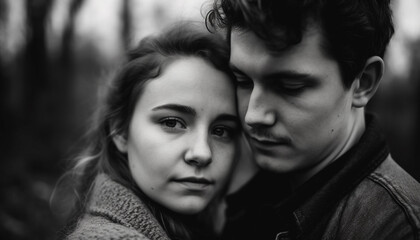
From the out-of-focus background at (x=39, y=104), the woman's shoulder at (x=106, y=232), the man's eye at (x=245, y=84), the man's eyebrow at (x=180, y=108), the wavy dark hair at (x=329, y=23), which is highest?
the wavy dark hair at (x=329, y=23)

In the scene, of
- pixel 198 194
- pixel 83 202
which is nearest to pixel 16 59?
pixel 83 202

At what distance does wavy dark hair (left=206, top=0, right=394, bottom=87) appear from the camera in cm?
175

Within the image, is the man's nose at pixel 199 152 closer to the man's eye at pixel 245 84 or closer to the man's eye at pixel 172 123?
the man's eye at pixel 172 123

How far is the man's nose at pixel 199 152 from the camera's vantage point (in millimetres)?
2090

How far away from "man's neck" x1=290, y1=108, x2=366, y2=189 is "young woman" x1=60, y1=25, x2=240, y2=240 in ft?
1.32

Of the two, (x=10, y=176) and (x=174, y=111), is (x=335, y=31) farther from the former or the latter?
(x=10, y=176)

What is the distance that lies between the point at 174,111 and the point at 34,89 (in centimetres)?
911

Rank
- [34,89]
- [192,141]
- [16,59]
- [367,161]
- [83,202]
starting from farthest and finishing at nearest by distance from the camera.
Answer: [16,59] < [34,89] < [83,202] < [192,141] < [367,161]

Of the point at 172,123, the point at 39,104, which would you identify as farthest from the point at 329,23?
the point at 39,104

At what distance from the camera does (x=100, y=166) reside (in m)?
2.59

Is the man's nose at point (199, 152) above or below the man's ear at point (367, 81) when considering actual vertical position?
below

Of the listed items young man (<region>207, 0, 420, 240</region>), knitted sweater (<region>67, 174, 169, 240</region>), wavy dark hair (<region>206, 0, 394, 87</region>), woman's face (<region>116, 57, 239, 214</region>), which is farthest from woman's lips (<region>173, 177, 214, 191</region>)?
wavy dark hair (<region>206, 0, 394, 87</region>)

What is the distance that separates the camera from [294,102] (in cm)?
187

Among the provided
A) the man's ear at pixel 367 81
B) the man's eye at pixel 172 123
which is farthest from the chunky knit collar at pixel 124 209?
the man's ear at pixel 367 81
